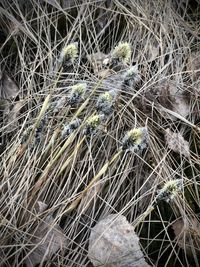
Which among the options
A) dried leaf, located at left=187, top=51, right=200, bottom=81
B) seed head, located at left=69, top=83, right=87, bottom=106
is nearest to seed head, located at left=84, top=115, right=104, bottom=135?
seed head, located at left=69, top=83, right=87, bottom=106

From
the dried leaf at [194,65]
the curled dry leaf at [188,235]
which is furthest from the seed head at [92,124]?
the dried leaf at [194,65]

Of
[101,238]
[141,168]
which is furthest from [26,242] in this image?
[141,168]

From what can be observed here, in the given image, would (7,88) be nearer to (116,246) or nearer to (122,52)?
(122,52)

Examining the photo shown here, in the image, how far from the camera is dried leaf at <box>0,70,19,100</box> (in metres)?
2.07

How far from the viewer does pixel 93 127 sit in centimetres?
170

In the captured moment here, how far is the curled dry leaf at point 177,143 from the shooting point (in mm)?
1884

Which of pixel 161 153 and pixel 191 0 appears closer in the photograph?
pixel 161 153

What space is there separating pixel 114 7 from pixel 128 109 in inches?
25.8

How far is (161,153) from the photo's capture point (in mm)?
1894

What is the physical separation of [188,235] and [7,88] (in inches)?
40.5

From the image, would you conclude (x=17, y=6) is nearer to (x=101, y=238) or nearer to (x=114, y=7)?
(x=114, y=7)

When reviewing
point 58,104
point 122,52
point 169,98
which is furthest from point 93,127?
point 169,98

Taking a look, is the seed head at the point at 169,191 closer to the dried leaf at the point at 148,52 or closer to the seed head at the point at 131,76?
the seed head at the point at 131,76

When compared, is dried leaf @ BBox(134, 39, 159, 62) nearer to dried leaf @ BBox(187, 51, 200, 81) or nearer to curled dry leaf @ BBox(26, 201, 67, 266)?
dried leaf @ BBox(187, 51, 200, 81)
